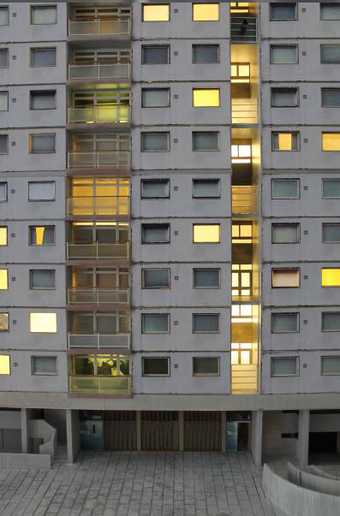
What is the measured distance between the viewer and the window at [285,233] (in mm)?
24859

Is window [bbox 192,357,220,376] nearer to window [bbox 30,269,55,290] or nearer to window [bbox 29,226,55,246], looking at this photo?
window [bbox 30,269,55,290]

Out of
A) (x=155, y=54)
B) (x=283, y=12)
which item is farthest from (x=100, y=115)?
(x=283, y=12)

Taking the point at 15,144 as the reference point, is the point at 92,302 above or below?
below

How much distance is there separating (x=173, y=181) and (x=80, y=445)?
16067mm

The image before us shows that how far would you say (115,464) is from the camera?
25656mm

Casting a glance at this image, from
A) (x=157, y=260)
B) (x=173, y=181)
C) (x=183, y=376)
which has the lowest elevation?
(x=183, y=376)

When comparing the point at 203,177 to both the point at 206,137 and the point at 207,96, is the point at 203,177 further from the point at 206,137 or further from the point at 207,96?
the point at 207,96

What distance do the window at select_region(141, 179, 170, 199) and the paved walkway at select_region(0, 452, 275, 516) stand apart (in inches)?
570

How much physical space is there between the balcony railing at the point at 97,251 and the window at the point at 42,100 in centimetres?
747

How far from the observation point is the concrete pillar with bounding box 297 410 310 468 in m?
25.4

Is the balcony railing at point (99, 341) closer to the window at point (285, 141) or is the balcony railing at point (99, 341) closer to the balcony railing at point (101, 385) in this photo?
the balcony railing at point (101, 385)

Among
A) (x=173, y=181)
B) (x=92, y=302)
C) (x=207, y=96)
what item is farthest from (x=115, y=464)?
(x=207, y=96)

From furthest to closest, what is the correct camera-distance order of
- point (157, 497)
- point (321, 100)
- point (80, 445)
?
1. point (80, 445)
2. point (321, 100)
3. point (157, 497)

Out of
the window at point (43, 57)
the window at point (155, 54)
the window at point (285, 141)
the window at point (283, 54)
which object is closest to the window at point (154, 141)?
the window at point (155, 54)
